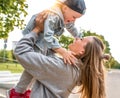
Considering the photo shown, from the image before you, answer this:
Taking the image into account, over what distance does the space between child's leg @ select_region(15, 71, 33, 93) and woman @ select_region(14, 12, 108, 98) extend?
195 mm

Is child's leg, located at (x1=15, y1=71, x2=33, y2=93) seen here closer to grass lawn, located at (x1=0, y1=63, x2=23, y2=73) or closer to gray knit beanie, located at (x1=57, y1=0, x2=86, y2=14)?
gray knit beanie, located at (x1=57, y1=0, x2=86, y2=14)

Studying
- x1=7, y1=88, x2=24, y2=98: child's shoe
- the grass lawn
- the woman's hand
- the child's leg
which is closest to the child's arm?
the woman's hand

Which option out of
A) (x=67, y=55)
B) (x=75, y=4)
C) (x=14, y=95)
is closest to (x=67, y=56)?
(x=67, y=55)

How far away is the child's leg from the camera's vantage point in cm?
316

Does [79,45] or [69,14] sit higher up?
[69,14]

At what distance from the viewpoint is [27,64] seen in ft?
9.56

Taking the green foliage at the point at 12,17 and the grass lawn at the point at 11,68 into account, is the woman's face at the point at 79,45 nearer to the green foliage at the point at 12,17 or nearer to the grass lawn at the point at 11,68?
the green foliage at the point at 12,17

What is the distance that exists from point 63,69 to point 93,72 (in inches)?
8.4

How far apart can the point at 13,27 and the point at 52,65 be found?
48.3ft

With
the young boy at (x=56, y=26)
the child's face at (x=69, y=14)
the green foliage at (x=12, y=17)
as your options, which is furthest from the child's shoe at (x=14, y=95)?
the green foliage at (x=12, y=17)

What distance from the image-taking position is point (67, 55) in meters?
2.98

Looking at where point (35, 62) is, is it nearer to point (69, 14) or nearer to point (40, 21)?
point (40, 21)

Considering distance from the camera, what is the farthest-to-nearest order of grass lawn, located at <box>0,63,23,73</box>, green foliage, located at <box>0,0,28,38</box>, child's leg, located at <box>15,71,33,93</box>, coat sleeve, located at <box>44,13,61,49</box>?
1. grass lawn, located at <box>0,63,23,73</box>
2. green foliage, located at <box>0,0,28,38</box>
3. child's leg, located at <box>15,71,33,93</box>
4. coat sleeve, located at <box>44,13,61,49</box>

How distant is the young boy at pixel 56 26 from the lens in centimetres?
301
